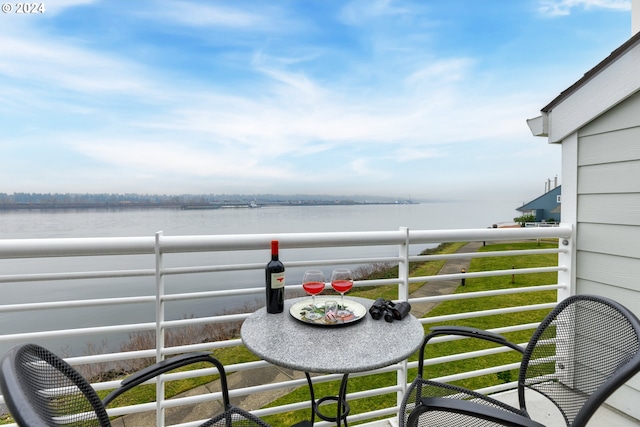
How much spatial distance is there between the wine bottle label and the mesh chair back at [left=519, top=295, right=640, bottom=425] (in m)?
1.03

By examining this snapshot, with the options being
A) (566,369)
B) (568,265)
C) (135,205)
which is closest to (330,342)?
(566,369)

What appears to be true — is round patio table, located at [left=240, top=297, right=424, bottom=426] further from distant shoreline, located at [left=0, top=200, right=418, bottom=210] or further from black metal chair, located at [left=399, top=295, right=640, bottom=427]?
distant shoreline, located at [left=0, top=200, right=418, bottom=210]

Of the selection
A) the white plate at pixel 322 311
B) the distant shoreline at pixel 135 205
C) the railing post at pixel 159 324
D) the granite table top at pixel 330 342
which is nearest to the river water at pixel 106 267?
the distant shoreline at pixel 135 205

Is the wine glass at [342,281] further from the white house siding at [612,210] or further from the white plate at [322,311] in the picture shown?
the white house siding at [612,210]

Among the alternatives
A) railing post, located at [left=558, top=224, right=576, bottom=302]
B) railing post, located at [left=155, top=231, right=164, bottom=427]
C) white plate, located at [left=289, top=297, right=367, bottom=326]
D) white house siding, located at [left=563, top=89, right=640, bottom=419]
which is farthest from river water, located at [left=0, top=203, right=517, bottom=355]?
white plate, located at [left=289, top=297, right=367, bottom=326]

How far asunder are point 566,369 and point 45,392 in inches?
66.9

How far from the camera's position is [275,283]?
4.44 ft

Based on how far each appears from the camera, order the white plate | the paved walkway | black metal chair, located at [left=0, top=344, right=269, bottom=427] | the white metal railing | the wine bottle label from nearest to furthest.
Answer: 1. black metal chair, located at [left=0, top=344, right=269, bottom=427]
2. the white plate
3. the wine bottle label
4. the white metal railing
5. the paved walkway

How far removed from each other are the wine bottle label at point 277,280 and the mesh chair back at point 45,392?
2.23ft

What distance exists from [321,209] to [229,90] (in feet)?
17.3

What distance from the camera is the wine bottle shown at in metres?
1.34

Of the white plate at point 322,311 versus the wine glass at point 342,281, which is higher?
the wine glass at point 342,281

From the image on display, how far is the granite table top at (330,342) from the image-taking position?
94 centimetres

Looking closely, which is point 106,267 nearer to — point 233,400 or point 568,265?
point 233,400
